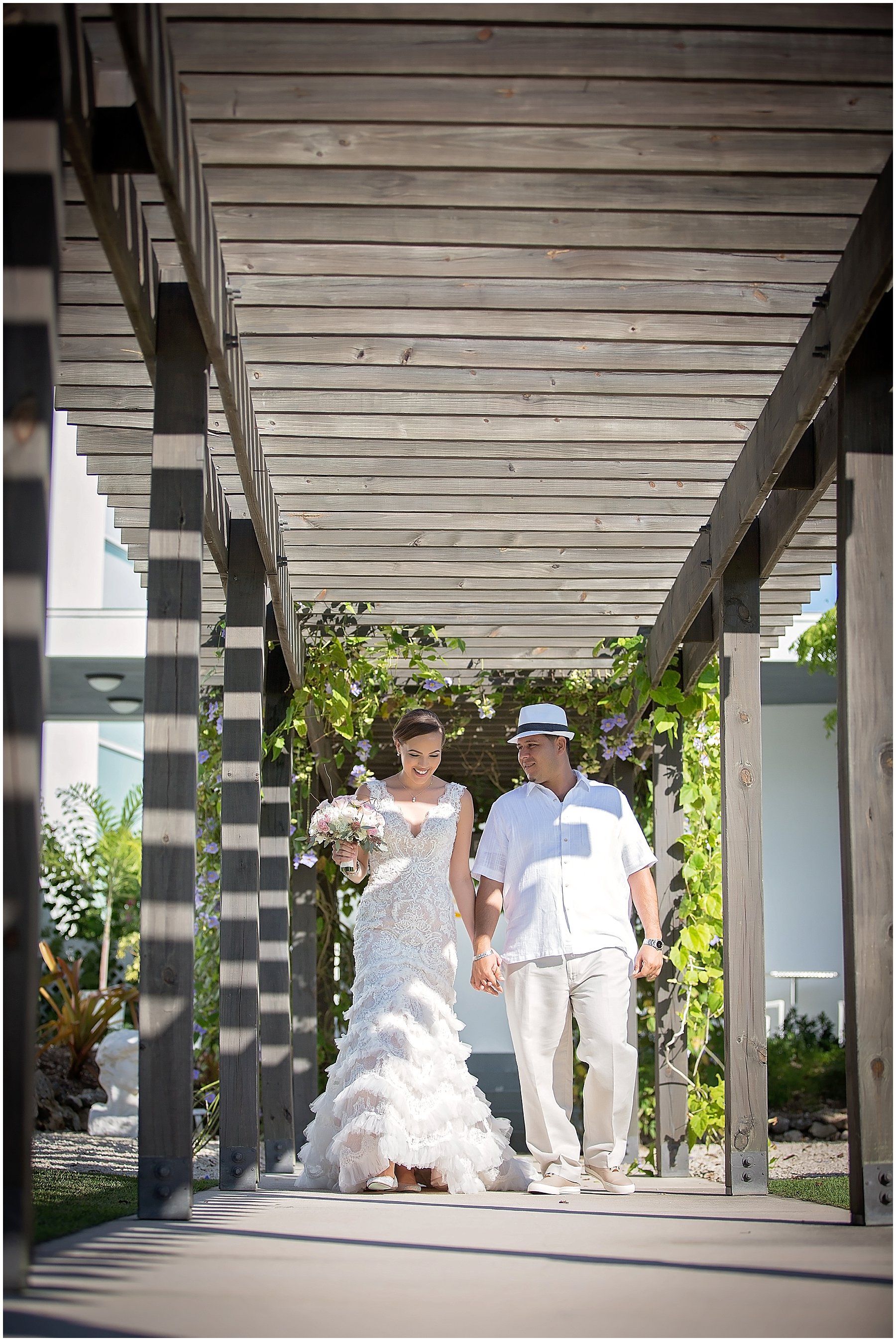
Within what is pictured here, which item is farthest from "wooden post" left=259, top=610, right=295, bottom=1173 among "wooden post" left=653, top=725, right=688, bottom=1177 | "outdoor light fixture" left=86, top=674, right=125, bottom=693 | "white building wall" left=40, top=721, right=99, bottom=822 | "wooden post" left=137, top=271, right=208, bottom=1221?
"white building wall" left=40, top=721, right=99, bottom=822

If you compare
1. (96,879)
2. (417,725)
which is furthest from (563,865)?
(96,879)

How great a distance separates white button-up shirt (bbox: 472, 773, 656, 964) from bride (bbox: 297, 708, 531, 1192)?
17 centimetres

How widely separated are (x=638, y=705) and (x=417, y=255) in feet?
11.9

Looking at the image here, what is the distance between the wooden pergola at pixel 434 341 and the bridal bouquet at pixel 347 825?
480 mm

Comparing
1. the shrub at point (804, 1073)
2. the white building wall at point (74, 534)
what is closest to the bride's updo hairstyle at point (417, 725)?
the shrub at point (804, 1073)

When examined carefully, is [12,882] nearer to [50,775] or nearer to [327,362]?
[327,362]

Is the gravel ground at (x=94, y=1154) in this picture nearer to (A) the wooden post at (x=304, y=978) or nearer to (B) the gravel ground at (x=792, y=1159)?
(A) the wooden post at (x=304, y=978)

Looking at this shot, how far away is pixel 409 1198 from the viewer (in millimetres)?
4211

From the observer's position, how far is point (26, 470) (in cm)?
227

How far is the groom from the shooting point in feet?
14.8

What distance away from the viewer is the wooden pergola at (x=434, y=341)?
9.20 feet

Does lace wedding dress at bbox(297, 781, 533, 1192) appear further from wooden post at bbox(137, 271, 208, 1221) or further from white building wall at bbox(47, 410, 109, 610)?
white building wall at bbox(47, 410, 109, 610)

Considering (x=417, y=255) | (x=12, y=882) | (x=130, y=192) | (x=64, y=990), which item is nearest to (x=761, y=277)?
(x=417, y=255)

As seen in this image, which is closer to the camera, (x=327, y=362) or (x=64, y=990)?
(x=327, y=362)
